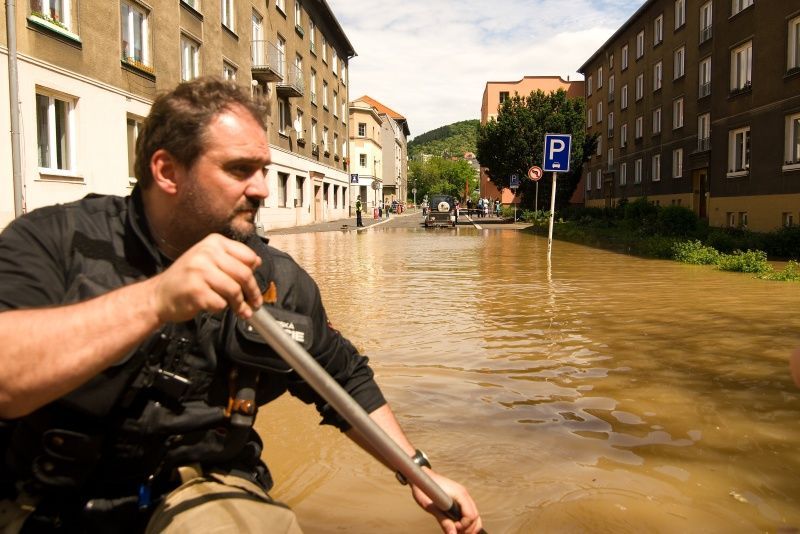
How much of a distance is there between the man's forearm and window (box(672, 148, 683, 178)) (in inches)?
1357

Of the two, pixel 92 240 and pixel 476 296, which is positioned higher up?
pixel 92 240

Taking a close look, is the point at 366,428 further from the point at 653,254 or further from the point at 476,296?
the point at 653,254

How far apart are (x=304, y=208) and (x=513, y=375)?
107 ft

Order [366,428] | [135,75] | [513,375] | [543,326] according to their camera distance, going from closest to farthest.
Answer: [366,428]
[513,375]
[543,326]
[135,75]

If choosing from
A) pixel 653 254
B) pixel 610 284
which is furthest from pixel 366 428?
pixel 653 254

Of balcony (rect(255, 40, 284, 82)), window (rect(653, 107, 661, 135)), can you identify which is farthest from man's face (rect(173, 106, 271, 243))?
window (rect(653, 107, 661, 135))

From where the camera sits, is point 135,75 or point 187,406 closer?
point 187,406

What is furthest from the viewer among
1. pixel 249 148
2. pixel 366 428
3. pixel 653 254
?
pixel 653 254

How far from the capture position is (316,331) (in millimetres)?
Answer: 2148

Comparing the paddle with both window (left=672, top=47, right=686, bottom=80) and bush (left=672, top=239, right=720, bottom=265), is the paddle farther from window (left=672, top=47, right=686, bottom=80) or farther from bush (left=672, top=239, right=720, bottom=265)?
window (left=672, top=47, right=686, bottom=80)

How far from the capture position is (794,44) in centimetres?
1927

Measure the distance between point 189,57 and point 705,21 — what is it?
2205 cm

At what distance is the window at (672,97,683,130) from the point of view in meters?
33.3

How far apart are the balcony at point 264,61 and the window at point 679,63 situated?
18.9m
